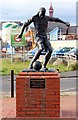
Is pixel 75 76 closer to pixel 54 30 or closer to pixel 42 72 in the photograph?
pixel 42 72

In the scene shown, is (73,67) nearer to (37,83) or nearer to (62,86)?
(62,86)

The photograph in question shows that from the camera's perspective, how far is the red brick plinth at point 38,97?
8492mm

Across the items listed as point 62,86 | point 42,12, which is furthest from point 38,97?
point 62,86

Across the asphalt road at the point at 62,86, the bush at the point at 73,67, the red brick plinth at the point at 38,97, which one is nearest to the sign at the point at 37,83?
the red brick plinth at the point at 38,97

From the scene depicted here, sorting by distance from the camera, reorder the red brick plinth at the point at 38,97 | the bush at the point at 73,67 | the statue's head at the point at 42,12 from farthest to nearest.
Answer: the bush at the point at 73,67 → the statue's head at the point at 42,12 → the red brick plinth at the point at 38,97

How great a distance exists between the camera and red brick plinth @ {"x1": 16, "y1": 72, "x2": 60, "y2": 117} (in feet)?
27.9

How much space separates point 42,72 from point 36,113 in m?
1.02

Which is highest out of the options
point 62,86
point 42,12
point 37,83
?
point 42,12

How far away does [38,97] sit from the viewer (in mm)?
8547

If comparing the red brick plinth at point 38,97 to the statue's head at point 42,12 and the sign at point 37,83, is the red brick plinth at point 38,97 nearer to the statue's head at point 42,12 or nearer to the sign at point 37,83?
the sign at point 37,83

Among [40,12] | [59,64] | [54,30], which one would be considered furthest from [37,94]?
[54,30]

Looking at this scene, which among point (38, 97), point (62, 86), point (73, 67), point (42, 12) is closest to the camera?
point (38, 97)

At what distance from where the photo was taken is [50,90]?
8.48m

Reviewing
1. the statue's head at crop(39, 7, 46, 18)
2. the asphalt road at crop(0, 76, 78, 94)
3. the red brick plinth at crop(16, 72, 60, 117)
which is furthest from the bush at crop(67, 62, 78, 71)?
the red brick plinth at crop(16, 72, 60, 117)
